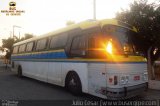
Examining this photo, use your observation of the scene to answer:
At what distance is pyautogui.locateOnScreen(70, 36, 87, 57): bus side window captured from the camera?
9.72m

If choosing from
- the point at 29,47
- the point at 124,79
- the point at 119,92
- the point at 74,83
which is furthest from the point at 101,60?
the point at 29,47

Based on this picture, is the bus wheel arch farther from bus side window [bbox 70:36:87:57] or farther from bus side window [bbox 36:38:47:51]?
bus side window [bbox 36:38:47:51]

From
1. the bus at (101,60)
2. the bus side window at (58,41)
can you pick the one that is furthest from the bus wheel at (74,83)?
the bus side window at (58,41)

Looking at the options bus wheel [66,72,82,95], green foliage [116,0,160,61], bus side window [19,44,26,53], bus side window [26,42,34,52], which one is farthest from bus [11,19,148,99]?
bus side window [19,44,26,53]

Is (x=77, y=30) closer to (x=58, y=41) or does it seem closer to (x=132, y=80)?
(x=58, y=41)

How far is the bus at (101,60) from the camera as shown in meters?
8.36

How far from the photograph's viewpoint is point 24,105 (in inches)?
343

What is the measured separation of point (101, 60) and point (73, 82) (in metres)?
2.33

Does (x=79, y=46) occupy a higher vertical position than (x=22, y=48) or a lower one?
lower

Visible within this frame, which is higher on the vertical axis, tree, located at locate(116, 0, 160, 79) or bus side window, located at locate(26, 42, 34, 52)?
tree, located at locate(116, 0, 160, 79)

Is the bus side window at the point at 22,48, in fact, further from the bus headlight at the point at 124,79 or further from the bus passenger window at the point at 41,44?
the bus headlight at the point at 124,79

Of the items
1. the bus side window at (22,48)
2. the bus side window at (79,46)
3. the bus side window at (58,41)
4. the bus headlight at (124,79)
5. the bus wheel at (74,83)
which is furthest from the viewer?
the bus side window at (22,48)

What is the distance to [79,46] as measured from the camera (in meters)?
10.1

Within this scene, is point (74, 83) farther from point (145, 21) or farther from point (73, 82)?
point (145, 21)
